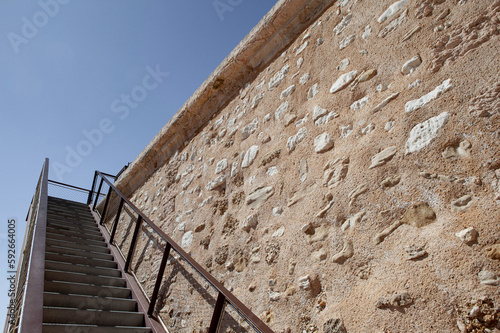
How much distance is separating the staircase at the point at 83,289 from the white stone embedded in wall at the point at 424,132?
7.86 feet

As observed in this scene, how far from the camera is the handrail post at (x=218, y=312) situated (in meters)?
1.91

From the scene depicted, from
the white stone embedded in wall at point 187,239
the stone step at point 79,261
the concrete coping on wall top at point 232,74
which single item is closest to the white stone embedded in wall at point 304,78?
the concrete coping on wall top at point 232,74

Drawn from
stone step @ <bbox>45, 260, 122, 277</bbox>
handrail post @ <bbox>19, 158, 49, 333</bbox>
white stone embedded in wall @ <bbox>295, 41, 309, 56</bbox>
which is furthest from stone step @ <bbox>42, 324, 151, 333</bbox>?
white stone embedded in wall @ <bbox>295, 41, 309, 56</bbox>

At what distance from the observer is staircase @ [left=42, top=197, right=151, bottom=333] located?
8.46 feet

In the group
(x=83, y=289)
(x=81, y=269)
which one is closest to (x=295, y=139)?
(x=83, y=289)

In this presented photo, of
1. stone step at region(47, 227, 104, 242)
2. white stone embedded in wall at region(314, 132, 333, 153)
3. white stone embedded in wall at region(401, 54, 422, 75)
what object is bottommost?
white stone embedded in wall at region(401, 54, 422, 75)

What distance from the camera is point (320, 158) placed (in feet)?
7.02

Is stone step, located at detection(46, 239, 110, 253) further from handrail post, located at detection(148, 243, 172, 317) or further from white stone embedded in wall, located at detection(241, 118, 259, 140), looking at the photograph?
white stone embedded in wall, located at detection(241, 118, 259, 140)

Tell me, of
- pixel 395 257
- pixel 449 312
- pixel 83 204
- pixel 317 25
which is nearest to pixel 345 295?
pixel 395 257

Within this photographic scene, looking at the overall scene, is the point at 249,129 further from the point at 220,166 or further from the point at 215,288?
the point at 215,288

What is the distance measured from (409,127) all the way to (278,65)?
5.47 ft

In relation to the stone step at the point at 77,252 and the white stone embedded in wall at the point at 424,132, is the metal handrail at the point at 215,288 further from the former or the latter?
the white stone embedded in wall at the point at 424,132

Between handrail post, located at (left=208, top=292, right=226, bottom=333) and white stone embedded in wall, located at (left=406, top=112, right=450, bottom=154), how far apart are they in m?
1.28

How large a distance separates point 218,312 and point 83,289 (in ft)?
6.01
